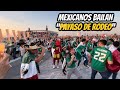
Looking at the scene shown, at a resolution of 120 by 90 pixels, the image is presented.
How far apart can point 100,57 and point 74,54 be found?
749mm

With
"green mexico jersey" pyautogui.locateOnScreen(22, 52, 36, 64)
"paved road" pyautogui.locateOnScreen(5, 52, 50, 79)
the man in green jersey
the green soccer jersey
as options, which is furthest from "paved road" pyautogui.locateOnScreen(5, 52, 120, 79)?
"green mexico jersey" pyautogui.locateOnScreen(22, 52, 36, 64)

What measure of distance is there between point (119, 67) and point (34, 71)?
6.98 ft

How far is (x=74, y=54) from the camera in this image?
5.71 meters

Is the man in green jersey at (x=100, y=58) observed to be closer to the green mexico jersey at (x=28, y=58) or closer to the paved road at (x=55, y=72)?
the paved road at (x=55, y=72)

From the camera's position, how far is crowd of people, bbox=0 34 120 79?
16.3 feet

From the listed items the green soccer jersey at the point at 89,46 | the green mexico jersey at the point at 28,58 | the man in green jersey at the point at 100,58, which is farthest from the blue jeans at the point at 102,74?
the green mexico jersey at the point at 28,58

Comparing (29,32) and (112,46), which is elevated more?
(29,32)

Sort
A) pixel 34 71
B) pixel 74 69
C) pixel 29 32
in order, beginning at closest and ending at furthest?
pixel 34 71
pixel 74 69
pixel 29 32

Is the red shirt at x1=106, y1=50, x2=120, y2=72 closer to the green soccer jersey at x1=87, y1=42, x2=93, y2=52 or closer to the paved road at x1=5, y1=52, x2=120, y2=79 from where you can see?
the paved road at x1=5, y1=52, x2=120, y2=79

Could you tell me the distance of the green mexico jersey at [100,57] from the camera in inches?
204

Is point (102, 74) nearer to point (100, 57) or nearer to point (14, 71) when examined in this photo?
point (100, 57)

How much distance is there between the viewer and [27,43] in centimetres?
584
